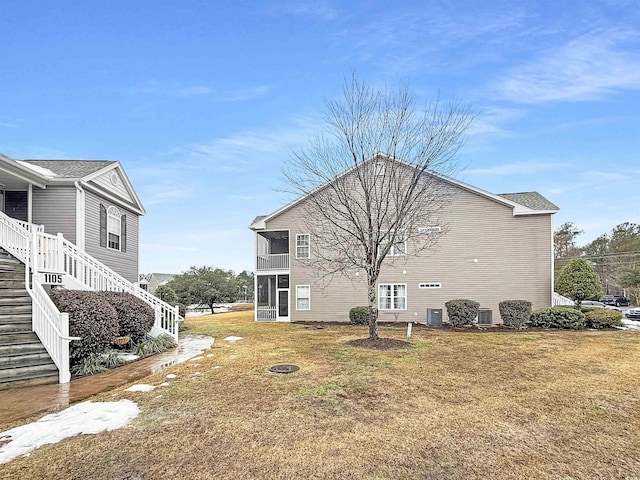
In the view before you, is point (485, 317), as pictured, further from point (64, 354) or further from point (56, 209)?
point (56, 209)

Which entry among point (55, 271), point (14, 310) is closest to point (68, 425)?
point (14, 310)

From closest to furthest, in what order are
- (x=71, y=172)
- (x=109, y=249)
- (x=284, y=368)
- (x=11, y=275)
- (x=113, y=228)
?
(x=284, y=368) → (x=11, y=275) → (x=71, y=172) → (x=109, y=249) → (x=113, y=228)

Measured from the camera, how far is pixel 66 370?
6789 mm

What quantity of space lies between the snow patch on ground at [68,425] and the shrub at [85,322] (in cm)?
250

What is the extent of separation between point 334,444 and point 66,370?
5.49m

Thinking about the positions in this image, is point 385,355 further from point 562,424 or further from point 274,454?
point 274,454

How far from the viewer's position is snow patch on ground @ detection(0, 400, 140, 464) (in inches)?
156

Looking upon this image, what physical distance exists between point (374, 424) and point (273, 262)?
16164mm

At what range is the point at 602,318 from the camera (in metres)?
14.9

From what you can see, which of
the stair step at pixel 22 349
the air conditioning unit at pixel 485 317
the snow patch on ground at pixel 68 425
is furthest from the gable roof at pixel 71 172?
the air conditioning unit at pixel 485 317

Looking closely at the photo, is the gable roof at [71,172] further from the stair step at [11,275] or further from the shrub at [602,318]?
the shrub at [602,318]

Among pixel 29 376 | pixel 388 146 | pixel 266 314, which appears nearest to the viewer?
pixel 29 376

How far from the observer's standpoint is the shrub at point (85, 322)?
24.6 ft

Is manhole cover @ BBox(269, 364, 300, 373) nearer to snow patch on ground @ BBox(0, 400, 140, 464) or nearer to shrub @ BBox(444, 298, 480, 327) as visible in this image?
snow patch on ground @ BBox(0, 400, 140, 464)
